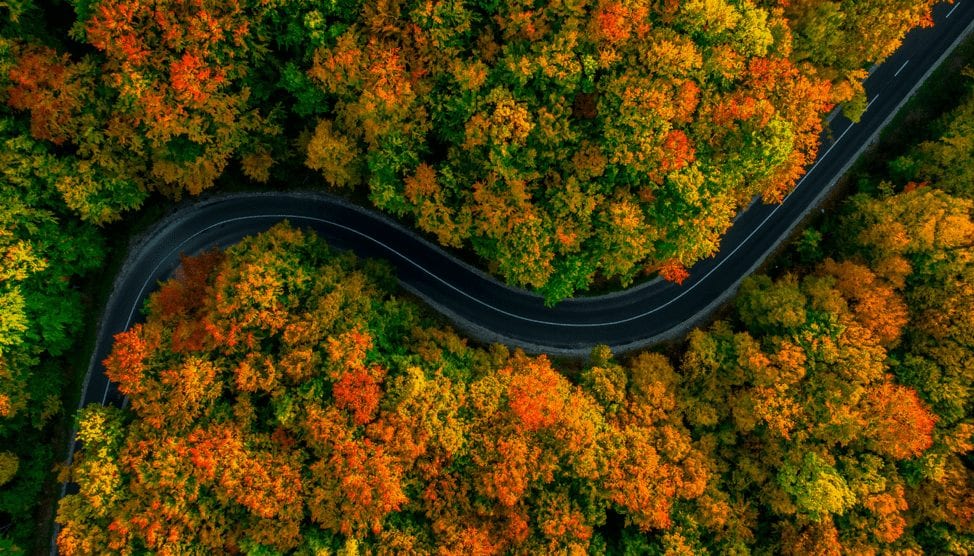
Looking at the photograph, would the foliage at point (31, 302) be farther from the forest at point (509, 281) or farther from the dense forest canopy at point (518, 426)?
the dense forest canopy at point (518, 426)

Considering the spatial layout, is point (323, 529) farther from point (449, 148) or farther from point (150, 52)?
point (150, 52)

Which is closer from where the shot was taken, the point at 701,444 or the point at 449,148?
the point at 449,148

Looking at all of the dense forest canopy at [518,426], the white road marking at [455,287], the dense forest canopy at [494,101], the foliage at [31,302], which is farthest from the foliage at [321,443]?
the white road marking at [455,287]

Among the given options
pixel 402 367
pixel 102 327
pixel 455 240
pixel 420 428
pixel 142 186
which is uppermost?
pixel 142 186

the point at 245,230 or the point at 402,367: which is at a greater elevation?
the point at 245,230

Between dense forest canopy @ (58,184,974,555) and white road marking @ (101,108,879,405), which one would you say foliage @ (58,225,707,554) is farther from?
white road marking @ (101,108,879,405)

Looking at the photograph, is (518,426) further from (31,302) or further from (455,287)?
(31,302)

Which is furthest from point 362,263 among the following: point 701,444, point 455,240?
point 701,444
